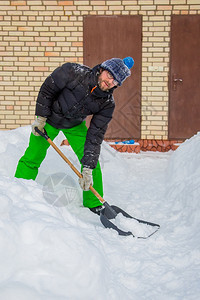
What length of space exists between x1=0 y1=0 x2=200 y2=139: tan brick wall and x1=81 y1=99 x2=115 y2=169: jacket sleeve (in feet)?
9.80

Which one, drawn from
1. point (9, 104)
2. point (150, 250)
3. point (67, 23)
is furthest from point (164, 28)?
point (150, 250)

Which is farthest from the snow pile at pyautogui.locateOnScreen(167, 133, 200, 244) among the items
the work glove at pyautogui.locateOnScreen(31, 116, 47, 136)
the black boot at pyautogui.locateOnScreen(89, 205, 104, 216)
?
the work glove at pyautogui.locateOnScreen(31, 116, 47, 136)

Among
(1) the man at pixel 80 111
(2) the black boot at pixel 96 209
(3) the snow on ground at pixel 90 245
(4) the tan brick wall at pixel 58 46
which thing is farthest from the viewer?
(4) the tan brick wall at pixel 58 46

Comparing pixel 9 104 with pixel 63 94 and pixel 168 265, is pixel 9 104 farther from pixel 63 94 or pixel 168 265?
pixel 168 265

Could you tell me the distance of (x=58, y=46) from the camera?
18.8 feet

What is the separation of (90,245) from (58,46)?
4528mm

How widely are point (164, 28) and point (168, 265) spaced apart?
4.54 meters

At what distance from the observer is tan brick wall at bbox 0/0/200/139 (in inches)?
220

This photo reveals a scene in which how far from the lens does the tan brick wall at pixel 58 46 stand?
559 cm

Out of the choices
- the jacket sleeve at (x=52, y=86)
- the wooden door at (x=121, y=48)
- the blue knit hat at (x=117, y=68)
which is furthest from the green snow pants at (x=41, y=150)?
the wooden door at (x=121, y=48)

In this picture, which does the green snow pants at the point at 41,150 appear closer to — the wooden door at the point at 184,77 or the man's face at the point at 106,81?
the man's face at the point at 106,81

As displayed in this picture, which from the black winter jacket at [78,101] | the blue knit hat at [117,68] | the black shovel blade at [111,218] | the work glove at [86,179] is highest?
the blue knit hat at [117,68]

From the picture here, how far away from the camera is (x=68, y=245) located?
6.07ft

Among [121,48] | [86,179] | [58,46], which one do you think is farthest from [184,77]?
[86,179]
